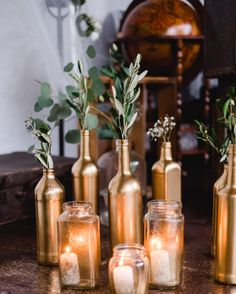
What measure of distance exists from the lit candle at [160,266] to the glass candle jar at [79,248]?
11cm

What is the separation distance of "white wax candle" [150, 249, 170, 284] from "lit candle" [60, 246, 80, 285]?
5.8 inches

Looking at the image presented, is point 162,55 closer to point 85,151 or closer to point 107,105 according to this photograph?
point 107,105

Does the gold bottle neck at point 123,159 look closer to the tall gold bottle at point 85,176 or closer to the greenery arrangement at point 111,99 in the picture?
the greenery arrangement at point 111,99

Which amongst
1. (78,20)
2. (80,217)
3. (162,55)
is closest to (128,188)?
(80,217)

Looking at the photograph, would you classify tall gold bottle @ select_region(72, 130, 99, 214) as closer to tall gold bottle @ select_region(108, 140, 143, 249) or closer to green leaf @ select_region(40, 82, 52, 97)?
tall gold bottle @ select_region(108, 140, 143, 249)

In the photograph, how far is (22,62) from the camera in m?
1.97

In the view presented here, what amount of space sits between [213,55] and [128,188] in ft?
1.86

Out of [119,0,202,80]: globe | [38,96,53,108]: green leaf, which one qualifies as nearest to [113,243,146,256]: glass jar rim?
[38,96,53,108]: green leaf

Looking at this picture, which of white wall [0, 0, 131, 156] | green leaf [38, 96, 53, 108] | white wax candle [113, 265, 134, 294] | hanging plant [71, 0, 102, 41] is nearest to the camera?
white wax candle [113, 265, 134, 294]

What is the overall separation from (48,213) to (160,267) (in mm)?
295

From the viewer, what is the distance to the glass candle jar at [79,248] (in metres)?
1.01

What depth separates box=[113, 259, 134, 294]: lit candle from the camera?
896mm

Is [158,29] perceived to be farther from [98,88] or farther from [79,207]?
[79,207]

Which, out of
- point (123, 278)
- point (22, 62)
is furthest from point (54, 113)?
point (123, 278)
